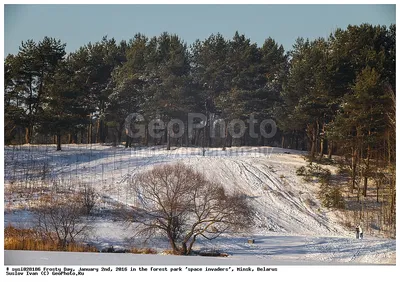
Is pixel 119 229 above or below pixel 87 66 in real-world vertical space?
below

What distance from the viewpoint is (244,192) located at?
86.8ft

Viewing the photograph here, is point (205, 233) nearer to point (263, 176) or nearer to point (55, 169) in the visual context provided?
point (263, 176)

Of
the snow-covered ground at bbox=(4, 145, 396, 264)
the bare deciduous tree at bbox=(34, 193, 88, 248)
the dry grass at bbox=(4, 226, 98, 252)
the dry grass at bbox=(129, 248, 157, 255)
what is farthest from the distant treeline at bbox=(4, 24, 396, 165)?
the dry grass at bbox=(129, 248, 157, 255)

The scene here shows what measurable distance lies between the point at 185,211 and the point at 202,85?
11.7 m

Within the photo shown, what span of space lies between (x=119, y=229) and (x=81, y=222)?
1380 millimetres

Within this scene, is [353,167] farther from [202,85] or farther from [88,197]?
[88,197]

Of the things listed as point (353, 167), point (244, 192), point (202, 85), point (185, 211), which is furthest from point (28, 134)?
point (353, 167)

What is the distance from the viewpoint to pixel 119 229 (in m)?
22.3

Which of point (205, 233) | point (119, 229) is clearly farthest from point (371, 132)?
point (119, 229)

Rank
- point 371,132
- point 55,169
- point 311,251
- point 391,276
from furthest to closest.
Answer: point 55,169 < point 371,132 < point 311,251 < point 391,276

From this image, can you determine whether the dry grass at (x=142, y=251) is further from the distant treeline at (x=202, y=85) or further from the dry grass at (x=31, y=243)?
the distant treeline at (x=202, y=85)

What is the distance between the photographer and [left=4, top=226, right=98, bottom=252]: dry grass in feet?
66.2

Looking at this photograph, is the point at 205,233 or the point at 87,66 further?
the point at 87,66

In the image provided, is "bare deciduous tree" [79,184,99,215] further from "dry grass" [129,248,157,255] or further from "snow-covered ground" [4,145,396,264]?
"dry grass" [129,248,157,255]
